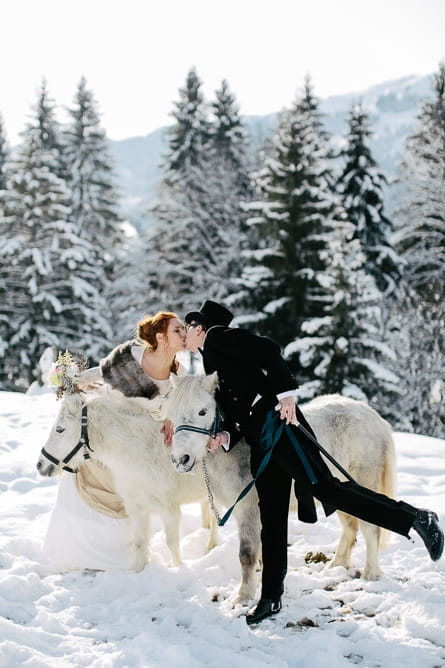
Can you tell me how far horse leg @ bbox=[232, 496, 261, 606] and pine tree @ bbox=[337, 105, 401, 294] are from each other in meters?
19.4

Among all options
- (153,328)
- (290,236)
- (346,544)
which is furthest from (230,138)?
→ (346,544)

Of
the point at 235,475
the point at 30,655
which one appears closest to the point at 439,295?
the point at 235,475

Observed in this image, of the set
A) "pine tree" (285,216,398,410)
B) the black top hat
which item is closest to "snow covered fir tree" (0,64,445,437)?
"pine tree" (285,216,398,410)

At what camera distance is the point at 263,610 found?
3.87 metres

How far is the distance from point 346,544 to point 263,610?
124cm

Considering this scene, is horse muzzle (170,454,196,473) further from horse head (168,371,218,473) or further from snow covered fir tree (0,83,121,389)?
snow covered fir tree (0,83,121,389)

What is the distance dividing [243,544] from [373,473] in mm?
1234

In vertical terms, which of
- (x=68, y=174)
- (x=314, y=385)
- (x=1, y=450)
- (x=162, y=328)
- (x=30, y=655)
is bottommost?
(x=314, y=385)

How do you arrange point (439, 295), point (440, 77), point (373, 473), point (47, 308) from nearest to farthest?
1. point (373, 473)
2. point (439, 295)
3. point (47, 308)
4. point (440, 77)

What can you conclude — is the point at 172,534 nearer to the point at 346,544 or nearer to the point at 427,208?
the point at 346,544

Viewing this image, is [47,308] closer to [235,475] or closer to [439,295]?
[439,295]

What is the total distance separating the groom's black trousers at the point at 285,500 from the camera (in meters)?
3.81

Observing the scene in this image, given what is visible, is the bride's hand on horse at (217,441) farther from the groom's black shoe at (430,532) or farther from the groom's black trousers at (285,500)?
the groom's black shoe at (430,532)

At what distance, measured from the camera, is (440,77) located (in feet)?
80.6
